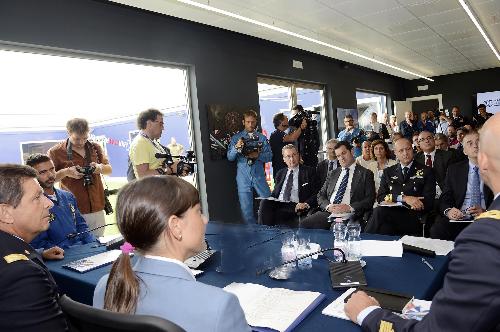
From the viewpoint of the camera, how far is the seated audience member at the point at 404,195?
3328mm

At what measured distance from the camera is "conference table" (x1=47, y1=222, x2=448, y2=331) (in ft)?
4.59

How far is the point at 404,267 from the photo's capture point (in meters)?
1.63

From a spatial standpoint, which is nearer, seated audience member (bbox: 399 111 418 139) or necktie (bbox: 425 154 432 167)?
necktie (bbox: 425 154 432 167)

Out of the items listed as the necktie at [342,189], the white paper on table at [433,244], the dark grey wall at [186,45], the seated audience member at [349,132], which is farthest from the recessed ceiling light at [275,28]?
the white paper on table at [433,244]

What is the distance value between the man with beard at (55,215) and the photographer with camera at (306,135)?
3383mm

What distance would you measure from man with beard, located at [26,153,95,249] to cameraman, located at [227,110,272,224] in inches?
99.7

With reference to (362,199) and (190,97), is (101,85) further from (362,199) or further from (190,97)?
(362,199)

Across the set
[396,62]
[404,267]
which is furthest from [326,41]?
[404,267]

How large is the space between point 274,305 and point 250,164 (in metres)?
3.72

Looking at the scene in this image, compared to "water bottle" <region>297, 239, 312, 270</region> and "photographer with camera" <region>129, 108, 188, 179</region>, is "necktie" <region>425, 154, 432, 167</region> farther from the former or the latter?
"water bottle" <region>297, 239, 312, 270</region>

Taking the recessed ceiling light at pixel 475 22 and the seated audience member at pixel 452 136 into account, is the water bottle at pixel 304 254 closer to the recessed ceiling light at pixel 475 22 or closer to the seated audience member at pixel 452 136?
the recessed ceiling light at pixel 475 22

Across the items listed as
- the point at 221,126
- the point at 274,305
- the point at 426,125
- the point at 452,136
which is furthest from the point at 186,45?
the point at 426,125

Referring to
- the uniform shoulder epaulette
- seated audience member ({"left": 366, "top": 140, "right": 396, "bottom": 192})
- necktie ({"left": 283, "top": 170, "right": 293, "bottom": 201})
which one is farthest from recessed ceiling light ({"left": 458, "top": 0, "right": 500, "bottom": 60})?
the uniform shoulder epaulette

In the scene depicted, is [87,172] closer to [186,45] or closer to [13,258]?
[13,258]
